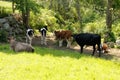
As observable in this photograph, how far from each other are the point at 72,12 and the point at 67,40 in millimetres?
20128

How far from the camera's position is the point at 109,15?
28.6 m

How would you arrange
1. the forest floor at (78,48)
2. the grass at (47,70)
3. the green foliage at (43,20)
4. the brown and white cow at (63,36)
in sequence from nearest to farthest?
the grass at (47,70), the forest floor at (78,48), the brown and white cow at (63,36), the green foliage at (43,20)

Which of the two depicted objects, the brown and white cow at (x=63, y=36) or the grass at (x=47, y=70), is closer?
the grass at (x=47, y=70)

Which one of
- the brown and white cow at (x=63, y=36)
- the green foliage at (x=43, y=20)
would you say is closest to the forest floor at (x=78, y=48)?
the brown and white cow at (x=63, y=36)

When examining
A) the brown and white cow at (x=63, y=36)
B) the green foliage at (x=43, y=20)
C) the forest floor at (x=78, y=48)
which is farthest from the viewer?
the green foliage at (x=43, y=20)

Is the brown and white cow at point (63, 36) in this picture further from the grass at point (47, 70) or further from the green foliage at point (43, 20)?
the grass at point (47, 70)

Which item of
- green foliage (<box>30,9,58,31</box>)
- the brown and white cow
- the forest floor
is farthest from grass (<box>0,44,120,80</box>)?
green foliage (<box>30,9,58,31</box>)

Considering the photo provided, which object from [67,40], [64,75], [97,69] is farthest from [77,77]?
[67,40]

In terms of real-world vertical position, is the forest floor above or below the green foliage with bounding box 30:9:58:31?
below

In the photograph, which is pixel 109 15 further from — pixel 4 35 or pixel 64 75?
pixel 64 75

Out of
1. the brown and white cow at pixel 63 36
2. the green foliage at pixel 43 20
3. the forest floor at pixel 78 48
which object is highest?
the green foliage at pixel 43 20

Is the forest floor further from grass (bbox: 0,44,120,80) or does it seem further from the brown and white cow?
grass (bbox: 0,44,120,80)

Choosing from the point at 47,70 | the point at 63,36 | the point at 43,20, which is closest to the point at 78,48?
the point at 63,36

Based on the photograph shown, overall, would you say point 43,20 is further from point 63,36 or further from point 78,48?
point 78,48
